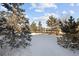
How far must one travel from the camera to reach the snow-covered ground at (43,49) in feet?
7.93

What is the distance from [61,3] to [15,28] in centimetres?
61

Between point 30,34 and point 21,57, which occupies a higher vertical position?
point 30,34

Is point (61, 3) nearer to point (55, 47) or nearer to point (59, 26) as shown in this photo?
point (59, 26)

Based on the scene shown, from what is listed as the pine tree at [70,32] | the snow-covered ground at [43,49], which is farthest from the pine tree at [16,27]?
the pine tree at [70,32]

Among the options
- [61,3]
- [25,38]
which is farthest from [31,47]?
[61,3]

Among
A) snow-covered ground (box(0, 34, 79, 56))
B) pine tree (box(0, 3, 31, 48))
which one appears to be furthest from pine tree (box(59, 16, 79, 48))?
pine tree (box(0, 3, 31, 48))

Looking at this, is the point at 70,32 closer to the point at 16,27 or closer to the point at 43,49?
the point at 43,49

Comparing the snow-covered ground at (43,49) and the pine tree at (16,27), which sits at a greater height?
the pine tree at (16,27)

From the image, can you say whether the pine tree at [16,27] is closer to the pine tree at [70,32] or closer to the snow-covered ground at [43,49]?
the snow-covered ground at [43,49]

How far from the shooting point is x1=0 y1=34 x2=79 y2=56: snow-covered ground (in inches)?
95.2

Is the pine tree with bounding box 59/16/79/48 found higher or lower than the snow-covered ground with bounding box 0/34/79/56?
higher

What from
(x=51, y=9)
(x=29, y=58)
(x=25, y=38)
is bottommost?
(x=29, y=58)

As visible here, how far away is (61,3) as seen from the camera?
241 cm

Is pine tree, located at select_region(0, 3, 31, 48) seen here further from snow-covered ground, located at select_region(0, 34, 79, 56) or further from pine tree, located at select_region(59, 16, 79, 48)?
pine tree, located at select_region(59, 16, 79, 48)
